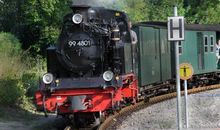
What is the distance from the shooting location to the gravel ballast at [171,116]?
13.4m

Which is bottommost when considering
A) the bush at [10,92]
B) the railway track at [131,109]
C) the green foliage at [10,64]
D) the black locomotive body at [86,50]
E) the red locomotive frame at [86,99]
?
the railway track at [131,109]

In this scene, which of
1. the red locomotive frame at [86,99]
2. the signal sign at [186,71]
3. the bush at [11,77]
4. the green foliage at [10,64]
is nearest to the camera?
the signal sign at [186,71]

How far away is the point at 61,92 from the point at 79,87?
464 millimetres

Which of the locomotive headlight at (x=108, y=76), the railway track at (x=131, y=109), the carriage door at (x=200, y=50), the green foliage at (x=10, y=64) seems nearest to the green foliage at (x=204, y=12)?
the carriage door at (x=200, y=50)

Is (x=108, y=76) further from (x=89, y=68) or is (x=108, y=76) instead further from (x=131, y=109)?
(x=131, y=109)

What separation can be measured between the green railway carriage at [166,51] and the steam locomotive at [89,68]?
2910mm

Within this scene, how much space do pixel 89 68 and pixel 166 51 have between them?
7322mm

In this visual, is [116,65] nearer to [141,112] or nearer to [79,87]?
[79,87]

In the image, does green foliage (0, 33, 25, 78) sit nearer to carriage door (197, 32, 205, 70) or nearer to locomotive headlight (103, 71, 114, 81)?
locomotive headlight (103, 71, 114, 81)

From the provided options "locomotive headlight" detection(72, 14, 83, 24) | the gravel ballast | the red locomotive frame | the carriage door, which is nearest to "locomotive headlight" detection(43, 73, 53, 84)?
the red locomotive frame

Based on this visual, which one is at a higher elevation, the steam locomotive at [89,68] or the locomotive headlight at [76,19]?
the locomotive headlight at [76,19]

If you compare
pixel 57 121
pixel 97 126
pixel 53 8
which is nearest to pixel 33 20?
pixel 53 8

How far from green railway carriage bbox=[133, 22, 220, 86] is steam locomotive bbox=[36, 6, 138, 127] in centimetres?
291

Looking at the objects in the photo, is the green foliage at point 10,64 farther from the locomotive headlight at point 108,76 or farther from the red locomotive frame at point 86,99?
the locomotive headlight at point 108,76
